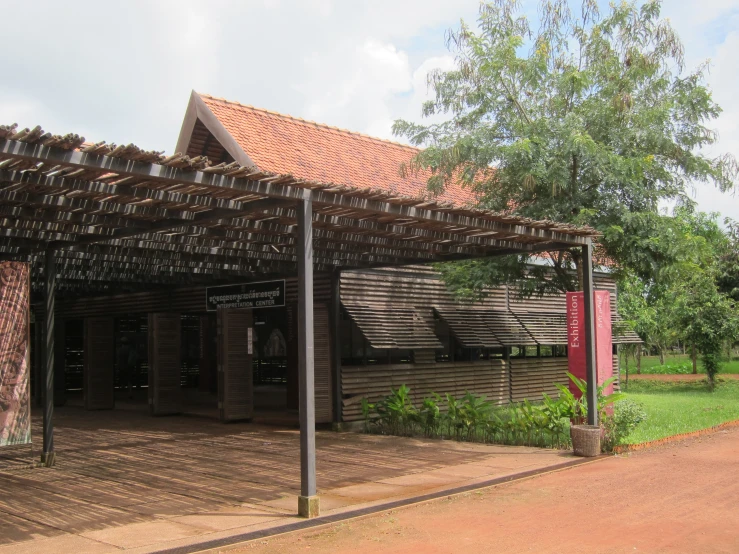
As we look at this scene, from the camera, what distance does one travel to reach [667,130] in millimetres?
12641

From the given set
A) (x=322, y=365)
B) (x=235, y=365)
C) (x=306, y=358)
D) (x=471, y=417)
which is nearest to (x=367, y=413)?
(x=322, y=365)

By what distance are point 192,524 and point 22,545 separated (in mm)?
1350

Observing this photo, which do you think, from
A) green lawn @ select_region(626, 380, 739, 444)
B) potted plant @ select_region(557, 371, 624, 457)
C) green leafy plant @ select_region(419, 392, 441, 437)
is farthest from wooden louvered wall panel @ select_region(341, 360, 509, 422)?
potted plant @ select_region(557, 371, 624, 457)

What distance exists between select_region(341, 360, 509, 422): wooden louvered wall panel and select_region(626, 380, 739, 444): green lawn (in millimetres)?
3039

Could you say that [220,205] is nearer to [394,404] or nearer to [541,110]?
[394,404]

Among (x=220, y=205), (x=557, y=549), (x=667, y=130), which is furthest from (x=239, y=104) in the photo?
(x=557, y=549)

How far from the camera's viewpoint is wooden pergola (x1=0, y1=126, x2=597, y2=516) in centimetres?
604

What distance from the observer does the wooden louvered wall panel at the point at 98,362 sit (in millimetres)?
17422

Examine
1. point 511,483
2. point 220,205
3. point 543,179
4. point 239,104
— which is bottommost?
point 511,483

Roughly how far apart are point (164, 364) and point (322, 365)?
443 cm

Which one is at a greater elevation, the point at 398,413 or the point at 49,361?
the point at 49,361

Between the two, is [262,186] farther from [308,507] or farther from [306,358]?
[308,507]

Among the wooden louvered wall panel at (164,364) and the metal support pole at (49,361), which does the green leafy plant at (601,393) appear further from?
the wooden louvered wall panel at (164,364)

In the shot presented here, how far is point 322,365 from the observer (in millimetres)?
13273
